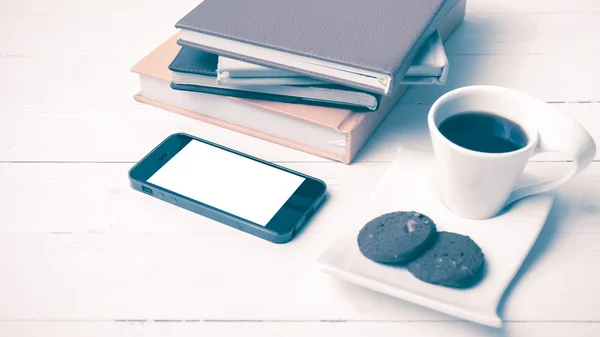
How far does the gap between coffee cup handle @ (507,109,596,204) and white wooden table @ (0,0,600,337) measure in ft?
0.31

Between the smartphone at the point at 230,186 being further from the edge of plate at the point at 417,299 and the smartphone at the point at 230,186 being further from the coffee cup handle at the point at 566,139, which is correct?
the coffee cup handle at the point at 566,139

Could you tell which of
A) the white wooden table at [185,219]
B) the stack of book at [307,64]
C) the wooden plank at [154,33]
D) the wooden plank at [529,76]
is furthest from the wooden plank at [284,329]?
the wooden plank at [154,33]

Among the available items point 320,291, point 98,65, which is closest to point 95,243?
point 320,291

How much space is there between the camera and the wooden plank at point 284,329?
1.95ft

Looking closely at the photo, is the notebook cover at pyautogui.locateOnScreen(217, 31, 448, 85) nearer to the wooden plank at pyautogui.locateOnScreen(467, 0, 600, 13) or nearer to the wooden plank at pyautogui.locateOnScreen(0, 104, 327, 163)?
the wooden plank at pyautogui.locateOnScreen(0, 104, 327, 163)

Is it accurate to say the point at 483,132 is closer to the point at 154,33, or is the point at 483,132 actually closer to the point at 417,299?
the point at 417,299

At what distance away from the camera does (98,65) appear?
93 cm

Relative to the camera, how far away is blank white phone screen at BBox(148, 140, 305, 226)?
2.27ft

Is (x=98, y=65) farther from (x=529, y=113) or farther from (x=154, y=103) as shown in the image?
(x=529, y=113)

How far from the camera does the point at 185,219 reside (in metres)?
0.70

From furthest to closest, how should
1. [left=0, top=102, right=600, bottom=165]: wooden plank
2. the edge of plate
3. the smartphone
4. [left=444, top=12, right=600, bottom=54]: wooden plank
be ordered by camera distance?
[left=444, top=12, right=600, bottom=54]: wooden plank < [left=0, top=102, right=600, bottom=165]: wooden plank < the smartphone < the edge of plate

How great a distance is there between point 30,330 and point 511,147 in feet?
1.51

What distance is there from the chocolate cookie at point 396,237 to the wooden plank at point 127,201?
72 millimetres

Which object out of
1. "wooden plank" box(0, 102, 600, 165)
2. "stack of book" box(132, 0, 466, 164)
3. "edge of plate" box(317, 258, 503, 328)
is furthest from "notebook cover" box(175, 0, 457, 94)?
"edge of plate" box(317, 258, 503, 328)
